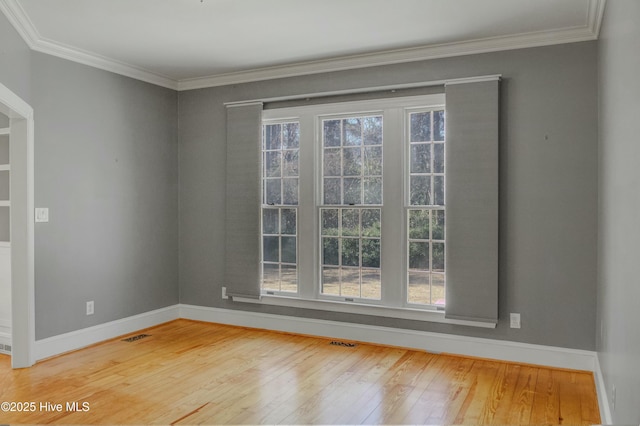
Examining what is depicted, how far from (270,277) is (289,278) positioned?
24 cm

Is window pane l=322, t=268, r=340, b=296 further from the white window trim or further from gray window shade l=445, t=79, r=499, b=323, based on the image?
gray window shade l=445, t=79, r=499, b=323

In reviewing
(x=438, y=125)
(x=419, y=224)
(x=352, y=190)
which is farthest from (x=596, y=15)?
(x=352, y=190)

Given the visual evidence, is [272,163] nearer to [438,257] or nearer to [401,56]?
[401,56]

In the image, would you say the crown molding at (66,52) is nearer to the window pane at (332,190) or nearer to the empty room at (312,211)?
the empty room at (312,211)

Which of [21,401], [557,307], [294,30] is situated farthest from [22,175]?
[557,307]

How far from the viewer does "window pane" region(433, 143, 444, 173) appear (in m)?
4.47

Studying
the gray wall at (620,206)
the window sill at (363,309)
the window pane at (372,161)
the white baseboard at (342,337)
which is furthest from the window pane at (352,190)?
the gray wall at (620,206)

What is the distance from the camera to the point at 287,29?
13.1 feet

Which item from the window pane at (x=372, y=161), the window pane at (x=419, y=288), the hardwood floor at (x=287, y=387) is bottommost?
the hardwood floor at (x=287, y=387)

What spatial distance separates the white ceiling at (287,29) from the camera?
3506 mm

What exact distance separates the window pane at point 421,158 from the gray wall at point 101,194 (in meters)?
2.80

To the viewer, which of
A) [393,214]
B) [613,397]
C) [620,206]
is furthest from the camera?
[393,214]

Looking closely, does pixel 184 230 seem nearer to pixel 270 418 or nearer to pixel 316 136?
pixel 316 136

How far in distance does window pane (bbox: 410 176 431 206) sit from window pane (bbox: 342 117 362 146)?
680 millimetres
